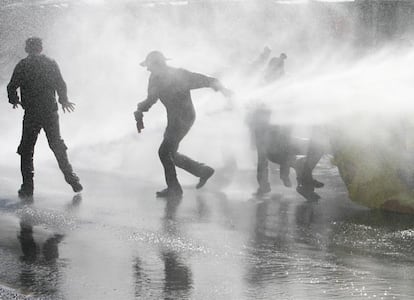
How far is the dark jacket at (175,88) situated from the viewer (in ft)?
33.0

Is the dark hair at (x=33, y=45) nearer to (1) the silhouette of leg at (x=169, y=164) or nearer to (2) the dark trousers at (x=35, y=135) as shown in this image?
(2) the dark trousers at (x=35, y=135)

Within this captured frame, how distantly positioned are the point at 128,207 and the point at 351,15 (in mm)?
20791

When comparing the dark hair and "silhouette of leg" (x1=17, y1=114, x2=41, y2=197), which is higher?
the dark hair

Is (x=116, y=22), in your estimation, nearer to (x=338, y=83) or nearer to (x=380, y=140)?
(x=338, y=83)

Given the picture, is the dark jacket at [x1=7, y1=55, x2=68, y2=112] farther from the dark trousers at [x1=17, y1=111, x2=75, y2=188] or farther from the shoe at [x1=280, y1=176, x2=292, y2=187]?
the shoe at [x1=280, y1=176, x2=292, y2=187]

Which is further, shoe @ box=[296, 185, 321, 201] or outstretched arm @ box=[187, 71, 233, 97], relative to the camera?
outstretched arm @ box=[187, 71, 233, 97]

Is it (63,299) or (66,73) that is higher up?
(66,73)

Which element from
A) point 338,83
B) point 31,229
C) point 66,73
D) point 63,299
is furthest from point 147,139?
point 66,73

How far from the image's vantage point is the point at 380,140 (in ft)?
28.7

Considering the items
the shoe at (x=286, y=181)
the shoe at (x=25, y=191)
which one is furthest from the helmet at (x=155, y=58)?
the shoe at (x=286, y=181)

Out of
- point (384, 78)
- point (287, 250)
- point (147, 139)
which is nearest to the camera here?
point (287, 250)

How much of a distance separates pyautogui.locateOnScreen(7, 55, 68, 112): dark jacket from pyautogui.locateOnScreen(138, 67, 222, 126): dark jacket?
3.48ft

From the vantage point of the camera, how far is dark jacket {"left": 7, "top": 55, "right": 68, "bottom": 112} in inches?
387

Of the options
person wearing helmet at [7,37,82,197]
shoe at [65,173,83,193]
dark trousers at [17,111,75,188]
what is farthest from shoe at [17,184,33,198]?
shoe at [65,173,83,193]
